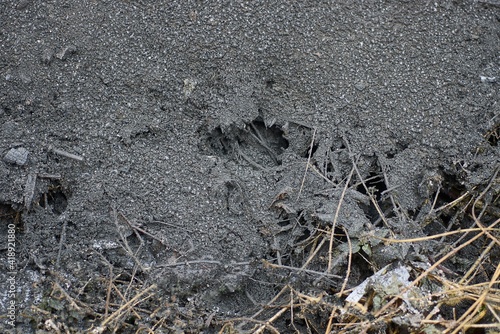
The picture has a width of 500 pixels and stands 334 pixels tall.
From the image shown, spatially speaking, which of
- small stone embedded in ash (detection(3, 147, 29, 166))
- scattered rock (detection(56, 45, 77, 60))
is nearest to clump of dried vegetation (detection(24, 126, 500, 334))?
small stone embedded in ash (detection(3, 147, 29, 166))

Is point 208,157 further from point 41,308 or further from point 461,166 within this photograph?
point 461,166

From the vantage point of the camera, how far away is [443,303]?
196cm

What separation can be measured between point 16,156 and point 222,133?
0.69 meters

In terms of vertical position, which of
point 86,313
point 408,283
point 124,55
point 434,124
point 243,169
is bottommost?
point 86,313

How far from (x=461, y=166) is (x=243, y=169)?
77 centimetres

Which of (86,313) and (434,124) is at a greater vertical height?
(434,124)

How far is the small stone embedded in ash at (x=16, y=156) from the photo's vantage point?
79.4 inches

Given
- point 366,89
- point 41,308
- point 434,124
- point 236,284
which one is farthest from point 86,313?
point 434,124

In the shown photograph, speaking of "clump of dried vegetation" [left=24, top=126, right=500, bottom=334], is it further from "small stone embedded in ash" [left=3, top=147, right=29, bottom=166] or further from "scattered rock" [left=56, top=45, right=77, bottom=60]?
"scattered rock" [left=56, top=45, right=77, bottom=60]

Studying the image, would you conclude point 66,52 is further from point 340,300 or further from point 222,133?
point 340,300

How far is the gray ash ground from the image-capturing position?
2021 mm

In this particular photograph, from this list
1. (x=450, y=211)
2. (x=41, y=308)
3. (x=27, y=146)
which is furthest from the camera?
(x=450, y=211)

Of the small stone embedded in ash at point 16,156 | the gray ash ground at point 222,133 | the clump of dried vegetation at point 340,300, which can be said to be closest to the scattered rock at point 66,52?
the gray ash ground at point 222,133

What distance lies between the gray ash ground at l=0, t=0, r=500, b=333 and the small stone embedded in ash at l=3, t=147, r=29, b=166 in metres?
0.01
